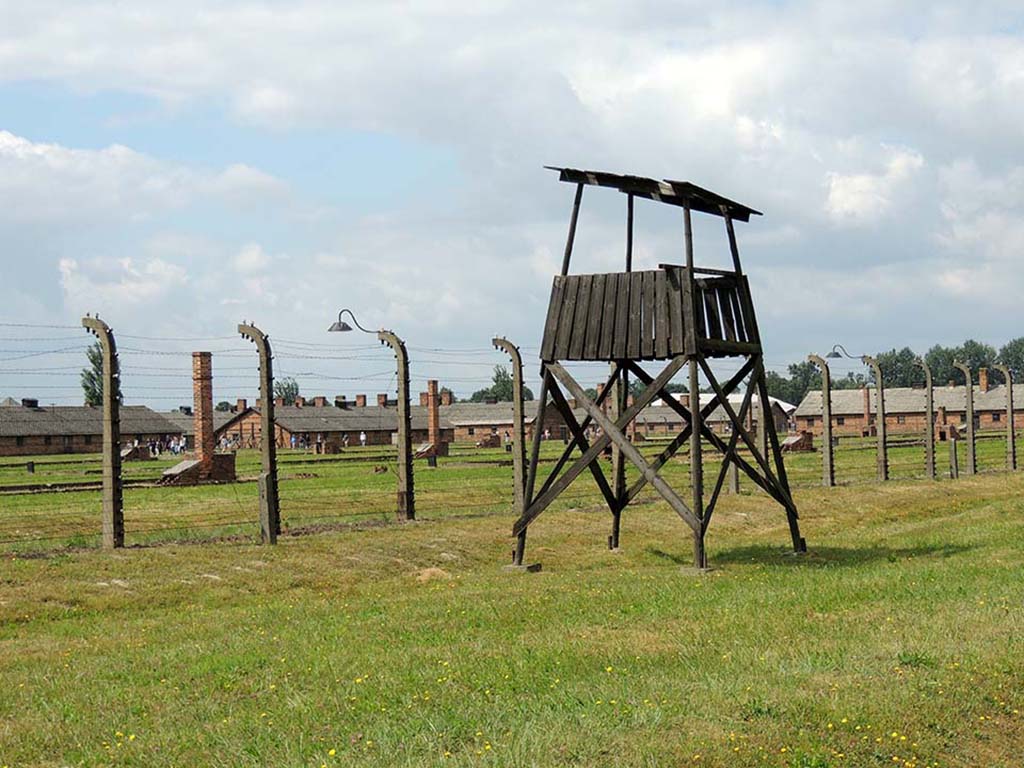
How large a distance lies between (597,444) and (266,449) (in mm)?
5211

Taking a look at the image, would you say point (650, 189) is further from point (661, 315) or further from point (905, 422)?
point (905, 422)

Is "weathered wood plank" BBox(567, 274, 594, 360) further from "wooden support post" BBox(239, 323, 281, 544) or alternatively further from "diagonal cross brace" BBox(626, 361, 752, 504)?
"wooden support post" BBox(239, 323, 281, 544)

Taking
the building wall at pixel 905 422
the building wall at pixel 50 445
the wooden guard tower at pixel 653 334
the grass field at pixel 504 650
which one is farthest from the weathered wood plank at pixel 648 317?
the building wall at pixel 905 422

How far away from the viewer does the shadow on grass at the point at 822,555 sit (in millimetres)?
18906

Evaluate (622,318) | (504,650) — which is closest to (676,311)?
(622,318)

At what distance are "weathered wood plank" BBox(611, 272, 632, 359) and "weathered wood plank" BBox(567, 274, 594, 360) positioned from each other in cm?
49

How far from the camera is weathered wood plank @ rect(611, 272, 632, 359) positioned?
1844 cm

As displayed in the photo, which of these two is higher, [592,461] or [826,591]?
[592,461]

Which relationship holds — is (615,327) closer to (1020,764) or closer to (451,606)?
(451,606)

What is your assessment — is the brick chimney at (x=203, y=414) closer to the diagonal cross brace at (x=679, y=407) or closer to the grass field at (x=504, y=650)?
the grass field at (x=504, y=650)

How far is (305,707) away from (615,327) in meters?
10.3

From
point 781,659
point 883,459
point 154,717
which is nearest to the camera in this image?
point 154,717

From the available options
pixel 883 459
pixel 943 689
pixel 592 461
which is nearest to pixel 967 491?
pixel 883 459

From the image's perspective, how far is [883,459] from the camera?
3606 cm
